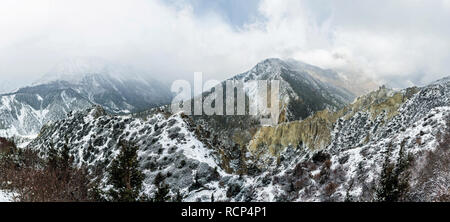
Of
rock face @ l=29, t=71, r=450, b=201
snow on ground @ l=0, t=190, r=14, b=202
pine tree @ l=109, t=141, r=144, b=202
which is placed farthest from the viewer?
pine tree @ l=109, t=141, r=144, b=202

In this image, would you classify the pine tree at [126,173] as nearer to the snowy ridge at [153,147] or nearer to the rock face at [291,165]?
the snowy ridge at [153,147]

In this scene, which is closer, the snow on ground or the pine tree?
the snow on ground

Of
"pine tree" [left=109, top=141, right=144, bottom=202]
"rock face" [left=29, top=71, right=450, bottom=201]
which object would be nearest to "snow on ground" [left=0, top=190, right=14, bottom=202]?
"pine tree" [left=109, top=141, right=144, bottom=202]

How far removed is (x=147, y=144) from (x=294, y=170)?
26311 millimetres

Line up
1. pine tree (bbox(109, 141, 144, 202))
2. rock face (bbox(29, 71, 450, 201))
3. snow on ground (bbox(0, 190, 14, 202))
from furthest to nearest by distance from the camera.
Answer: pine tree (bbox(109, 141, 144, 202)) < rock face (bbox(29, 71, 450, 201)) < snow on ground (bbox(0, 190, 14, 202))

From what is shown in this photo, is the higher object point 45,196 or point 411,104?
point 411,104

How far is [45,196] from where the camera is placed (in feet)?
47.6

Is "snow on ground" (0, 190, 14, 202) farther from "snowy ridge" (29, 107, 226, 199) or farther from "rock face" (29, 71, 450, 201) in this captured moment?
"rock face" (29, 71, 450, 201)

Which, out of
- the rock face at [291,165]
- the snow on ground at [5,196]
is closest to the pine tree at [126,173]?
the snow on ground at [5,196]

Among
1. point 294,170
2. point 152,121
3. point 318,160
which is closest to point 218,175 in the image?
point 294,170
